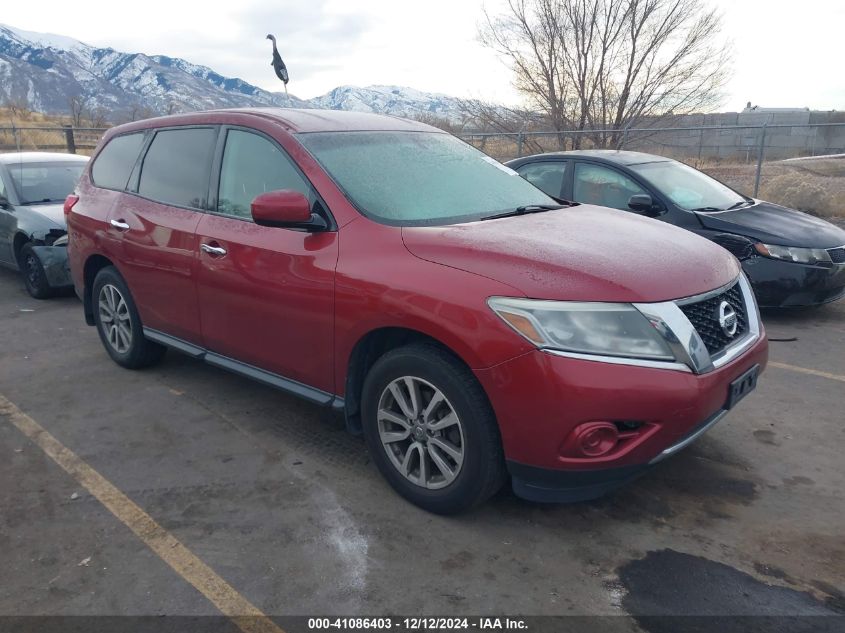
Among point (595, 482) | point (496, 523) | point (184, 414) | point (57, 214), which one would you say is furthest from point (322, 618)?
point (57, 214)

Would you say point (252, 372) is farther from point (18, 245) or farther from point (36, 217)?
point (18, 245)

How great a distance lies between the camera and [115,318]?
5.00 meters

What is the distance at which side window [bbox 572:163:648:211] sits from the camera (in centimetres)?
652

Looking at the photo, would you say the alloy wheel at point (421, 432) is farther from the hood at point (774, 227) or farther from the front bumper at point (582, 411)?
the hood at point (774, 227)

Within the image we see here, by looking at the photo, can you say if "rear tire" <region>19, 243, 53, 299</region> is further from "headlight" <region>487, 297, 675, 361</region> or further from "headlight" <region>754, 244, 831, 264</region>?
"headlight" <region>754, 244, 831, 264</region>

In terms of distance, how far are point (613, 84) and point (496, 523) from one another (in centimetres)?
1618

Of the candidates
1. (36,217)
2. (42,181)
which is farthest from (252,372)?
(42,181)

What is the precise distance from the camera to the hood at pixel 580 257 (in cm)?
266

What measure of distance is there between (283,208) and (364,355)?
800 millimetres

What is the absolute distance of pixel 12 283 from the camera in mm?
8328

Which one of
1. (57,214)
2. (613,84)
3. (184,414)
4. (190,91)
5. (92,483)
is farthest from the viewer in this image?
(190,91)

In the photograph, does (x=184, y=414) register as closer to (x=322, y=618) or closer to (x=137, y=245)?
(x=137, y=245)

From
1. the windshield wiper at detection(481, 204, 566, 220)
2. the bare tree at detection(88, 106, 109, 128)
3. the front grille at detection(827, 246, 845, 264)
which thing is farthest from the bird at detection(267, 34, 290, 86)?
the bare tree at detection(88, 106, 109, 128)

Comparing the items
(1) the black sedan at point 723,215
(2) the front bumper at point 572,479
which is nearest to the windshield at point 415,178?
(2) the front bumper at point 572,479
